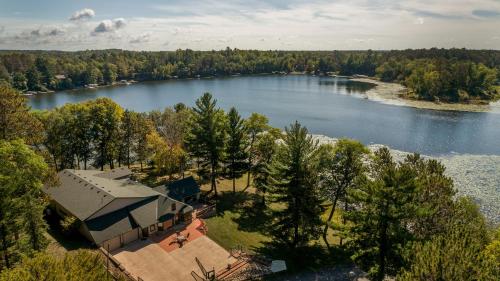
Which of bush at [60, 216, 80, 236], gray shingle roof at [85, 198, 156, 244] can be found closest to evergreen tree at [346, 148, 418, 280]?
gray shingle roof at [85, 198, 156, 244]

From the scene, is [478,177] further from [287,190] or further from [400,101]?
[400,101]

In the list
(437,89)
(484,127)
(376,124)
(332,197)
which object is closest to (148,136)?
(332,197)

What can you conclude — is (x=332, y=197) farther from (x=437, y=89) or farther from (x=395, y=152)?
(x=437, y=89)

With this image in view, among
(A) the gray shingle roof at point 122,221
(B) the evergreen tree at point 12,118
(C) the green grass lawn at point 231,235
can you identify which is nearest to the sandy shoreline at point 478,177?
(C) the green grass lawn at point 231,235

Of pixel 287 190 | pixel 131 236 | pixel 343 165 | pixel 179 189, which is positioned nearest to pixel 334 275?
pixel 287 190

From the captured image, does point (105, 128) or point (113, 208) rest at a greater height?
point (105, 128)

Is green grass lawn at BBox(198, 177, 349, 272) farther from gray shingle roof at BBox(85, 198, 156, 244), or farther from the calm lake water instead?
the calm lake water
